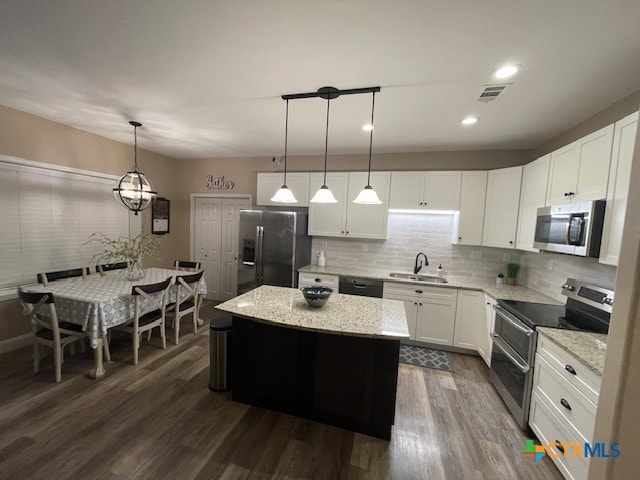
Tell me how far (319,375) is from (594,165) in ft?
8.78

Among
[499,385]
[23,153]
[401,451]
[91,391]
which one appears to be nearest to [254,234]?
[91,391]

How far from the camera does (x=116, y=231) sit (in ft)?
13.3

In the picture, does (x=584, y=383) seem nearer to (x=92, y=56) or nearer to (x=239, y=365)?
(x=239, y=365)

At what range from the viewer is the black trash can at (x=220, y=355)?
2434mm

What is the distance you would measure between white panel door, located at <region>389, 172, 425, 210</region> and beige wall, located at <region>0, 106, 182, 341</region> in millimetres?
3541

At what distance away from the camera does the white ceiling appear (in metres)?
1.35

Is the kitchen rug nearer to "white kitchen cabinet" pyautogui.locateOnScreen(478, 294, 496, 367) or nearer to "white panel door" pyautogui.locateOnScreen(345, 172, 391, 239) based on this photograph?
"white kitchen cabinet" pyautogui.locateOnScreen(478, 294, 496, 367)

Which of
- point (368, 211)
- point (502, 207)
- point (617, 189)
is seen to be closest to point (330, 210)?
point (368, 211)

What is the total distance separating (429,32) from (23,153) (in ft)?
14.1

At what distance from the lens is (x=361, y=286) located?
3568 millimetres

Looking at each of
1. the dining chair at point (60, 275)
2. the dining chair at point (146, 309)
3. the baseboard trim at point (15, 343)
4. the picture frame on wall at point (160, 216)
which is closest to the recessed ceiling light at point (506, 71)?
the dining chair at point (146, 309)

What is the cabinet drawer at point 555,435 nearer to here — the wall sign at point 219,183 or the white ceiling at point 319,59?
the white ceiling at point 319,59

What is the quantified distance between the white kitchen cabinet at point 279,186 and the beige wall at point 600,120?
311cm

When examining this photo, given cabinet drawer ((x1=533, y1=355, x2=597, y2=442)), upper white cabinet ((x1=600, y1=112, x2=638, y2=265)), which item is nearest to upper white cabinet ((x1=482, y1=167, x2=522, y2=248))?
upper white cabinet ((x1=600, y1=112, x2=638, y2=265))
